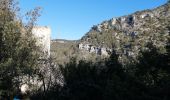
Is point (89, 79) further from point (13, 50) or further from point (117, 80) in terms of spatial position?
point (13, 50)

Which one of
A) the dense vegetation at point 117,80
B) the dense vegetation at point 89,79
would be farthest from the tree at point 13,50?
the dense vegetation at point 117,80

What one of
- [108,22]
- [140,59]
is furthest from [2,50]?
[108,22]

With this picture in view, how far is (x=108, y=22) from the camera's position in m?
167

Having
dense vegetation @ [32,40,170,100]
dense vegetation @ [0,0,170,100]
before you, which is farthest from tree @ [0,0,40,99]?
dense vegetation @ [32,40,170,100]

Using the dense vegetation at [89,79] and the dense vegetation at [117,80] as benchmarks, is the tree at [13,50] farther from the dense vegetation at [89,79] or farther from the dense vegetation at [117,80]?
the dense vegetation at [117,80]

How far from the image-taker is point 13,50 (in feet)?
73.9

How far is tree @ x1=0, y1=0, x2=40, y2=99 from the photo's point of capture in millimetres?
22344

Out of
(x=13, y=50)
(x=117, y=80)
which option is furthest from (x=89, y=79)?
(x=13, y=50)

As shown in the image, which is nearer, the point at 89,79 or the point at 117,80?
the point at 117,80

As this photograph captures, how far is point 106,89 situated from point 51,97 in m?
6.30

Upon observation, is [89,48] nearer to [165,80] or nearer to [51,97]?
[51,97]

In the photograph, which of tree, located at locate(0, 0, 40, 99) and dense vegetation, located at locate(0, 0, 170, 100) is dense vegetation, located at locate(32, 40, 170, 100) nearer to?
dense vegetation, located at locate(0, 0, 170, 100)

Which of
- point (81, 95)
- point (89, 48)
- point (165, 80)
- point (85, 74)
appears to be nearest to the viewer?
point (165, 80)

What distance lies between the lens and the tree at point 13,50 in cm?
2234
